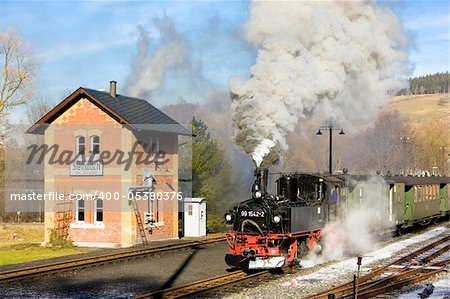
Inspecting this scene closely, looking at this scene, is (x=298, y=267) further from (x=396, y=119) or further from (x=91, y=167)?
(x=396, y=119)

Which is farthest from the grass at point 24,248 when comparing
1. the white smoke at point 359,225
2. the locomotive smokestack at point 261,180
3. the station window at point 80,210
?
the white smoke at point 359,225

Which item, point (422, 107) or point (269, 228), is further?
point (422, 107)

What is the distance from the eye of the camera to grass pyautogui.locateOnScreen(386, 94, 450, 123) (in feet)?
439

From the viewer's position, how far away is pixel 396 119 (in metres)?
82.6

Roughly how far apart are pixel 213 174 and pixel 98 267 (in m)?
16.1

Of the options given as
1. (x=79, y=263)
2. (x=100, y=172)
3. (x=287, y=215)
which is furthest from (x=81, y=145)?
(x=287, y=215)

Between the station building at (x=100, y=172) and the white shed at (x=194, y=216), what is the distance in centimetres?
259

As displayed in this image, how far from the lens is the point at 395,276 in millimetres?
15102

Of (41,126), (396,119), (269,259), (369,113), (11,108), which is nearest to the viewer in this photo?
(269,259)

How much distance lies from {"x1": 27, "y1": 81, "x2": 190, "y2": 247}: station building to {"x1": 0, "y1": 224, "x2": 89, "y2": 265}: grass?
1.24 meters

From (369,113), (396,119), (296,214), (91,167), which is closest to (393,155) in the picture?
(396,119)

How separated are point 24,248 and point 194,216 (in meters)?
8.71

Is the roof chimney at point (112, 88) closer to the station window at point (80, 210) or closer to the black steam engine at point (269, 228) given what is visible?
the station window at point (80, 210)

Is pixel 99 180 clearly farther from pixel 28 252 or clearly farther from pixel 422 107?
pixel 422 107
